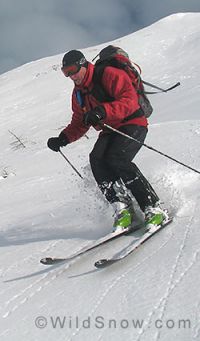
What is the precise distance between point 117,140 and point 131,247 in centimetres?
121

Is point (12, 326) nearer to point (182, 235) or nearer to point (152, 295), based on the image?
point (152, 295)

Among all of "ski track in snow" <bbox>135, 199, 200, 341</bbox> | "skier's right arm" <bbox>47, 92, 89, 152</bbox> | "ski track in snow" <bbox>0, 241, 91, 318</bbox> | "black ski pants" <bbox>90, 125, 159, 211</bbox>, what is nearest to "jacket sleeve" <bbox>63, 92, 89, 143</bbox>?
"skier's right arm" <bbox>47, 92, 89, 152</bbox>

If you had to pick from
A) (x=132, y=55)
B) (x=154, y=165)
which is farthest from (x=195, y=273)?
(x=132, y=55)

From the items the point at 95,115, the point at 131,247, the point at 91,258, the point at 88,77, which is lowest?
the point at 91,258

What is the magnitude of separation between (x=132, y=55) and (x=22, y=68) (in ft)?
29.1

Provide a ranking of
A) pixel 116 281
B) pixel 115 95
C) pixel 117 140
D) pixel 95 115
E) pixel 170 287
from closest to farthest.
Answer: pixel 170 287 → pixel 116 281 → pixel 95 115 → pixel 115 95 → pixel 117 140

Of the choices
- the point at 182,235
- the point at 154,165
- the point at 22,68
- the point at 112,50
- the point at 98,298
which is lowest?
the point at 22,68

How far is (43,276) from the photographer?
14.8 feet

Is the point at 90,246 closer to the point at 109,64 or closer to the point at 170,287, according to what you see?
the point at 170,287

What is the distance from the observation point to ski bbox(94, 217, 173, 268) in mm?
4180

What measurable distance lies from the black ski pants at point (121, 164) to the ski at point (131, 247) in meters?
0.35

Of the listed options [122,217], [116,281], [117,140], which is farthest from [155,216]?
[116,281]

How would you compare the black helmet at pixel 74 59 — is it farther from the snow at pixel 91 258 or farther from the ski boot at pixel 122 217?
the snow at pixel 91 258

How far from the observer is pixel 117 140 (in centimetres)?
509
